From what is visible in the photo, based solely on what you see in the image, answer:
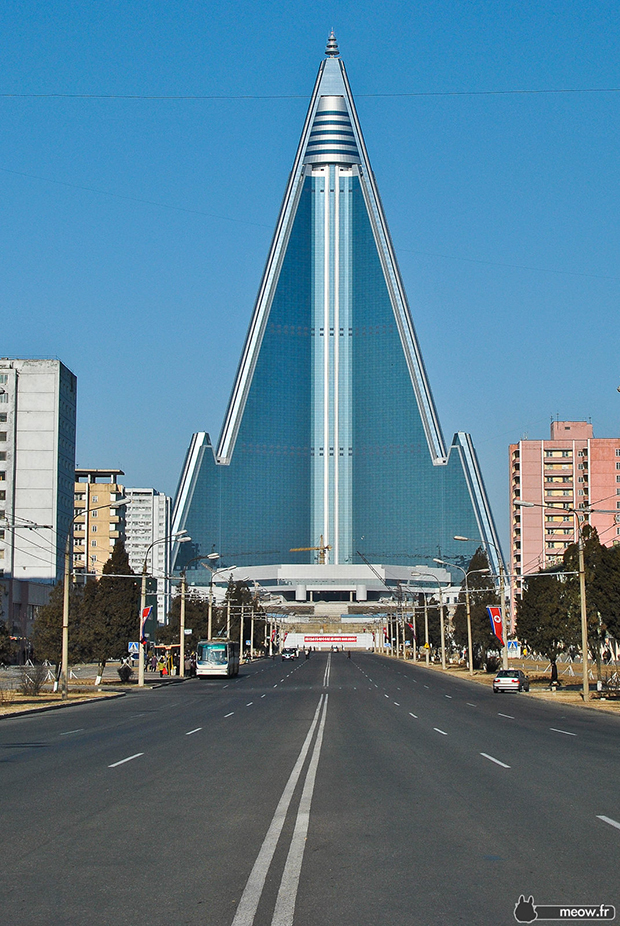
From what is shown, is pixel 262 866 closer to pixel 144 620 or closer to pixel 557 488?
pixel 144 620

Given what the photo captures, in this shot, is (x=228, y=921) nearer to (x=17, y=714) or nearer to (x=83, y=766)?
(x=83, y=766)

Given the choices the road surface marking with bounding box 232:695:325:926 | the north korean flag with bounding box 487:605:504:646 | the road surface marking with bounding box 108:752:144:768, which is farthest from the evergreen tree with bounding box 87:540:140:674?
the road surface marking with bounding box 232:695:325:926

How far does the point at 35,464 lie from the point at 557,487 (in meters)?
Answer: 79.6

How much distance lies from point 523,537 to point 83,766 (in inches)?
5811

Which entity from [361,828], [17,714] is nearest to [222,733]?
[17,714]

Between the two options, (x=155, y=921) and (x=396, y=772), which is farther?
(x=396, y=772)

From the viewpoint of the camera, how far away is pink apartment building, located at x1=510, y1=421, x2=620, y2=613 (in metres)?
151

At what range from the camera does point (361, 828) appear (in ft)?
37.8

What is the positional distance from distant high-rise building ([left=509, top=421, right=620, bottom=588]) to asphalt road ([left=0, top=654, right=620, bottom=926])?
12986 centimetres

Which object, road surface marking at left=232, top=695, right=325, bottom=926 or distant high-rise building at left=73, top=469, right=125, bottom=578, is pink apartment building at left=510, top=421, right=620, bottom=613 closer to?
distant high-rise building at left=73, top=469, right=125, bottom=578

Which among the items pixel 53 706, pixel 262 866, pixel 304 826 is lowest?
pixel 53 706

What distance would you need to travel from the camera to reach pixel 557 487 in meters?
157

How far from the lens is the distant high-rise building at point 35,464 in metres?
112

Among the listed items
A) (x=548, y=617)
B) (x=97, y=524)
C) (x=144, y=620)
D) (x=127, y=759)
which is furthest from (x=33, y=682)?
(x=97, y=524)
